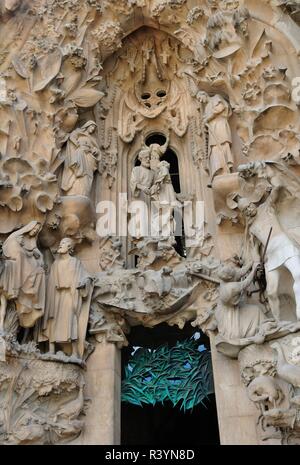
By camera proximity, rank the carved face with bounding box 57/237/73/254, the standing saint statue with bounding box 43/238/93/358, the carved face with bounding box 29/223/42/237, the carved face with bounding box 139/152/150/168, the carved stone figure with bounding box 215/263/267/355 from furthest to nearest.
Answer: the carved face with bounding box 139/152/150/168
the carved face with bounding box 57/237/73/254
the carved face with bounding box 29/223/42/237
the standing saint statue with bounding box 43/238/93/358
the carved stone figure with bounding box 215/263/267/355

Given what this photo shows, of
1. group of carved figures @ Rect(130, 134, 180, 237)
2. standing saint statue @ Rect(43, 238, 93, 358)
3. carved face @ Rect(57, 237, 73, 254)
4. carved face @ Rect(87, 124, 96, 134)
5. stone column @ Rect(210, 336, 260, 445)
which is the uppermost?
carved face @ Rect(87, 124, 96, 134)

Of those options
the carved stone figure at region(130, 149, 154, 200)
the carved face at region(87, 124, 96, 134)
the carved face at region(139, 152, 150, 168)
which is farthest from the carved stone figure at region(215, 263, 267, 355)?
the carved face at region(87, 124, 96, 134)

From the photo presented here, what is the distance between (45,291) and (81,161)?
86.4 inches

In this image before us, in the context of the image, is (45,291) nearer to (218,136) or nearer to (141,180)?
(141,180)

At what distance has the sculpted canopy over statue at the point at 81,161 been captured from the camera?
7906 mm

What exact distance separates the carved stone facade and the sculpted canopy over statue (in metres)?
0.02

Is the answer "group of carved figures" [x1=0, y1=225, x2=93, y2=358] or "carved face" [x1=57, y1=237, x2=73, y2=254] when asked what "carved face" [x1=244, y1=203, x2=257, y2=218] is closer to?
"group of carved figures" [x1=0, y1=225, x2=93, y2=358]

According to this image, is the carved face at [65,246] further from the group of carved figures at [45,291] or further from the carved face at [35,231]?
the carved face at [35,231]

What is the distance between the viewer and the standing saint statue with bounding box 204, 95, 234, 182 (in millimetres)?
7617

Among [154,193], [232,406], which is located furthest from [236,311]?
[154,193]
